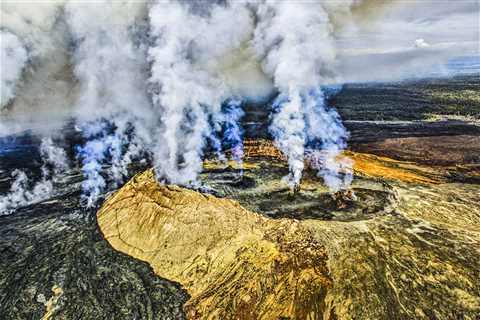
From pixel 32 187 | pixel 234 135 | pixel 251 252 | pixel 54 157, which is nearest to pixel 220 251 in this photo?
pixel 251 252

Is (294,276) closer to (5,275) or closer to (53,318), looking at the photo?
(53,318)

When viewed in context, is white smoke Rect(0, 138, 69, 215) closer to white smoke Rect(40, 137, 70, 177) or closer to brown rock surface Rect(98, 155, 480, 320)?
white smoke Rect(40, 137, 70, 177)

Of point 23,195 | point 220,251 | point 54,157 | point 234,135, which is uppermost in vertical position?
point 234,135

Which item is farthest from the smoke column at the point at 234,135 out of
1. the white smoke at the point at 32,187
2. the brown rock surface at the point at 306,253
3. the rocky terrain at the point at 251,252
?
the white smoke at the point at 32,187

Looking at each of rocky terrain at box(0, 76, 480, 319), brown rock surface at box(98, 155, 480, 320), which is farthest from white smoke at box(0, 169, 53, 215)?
brown rock surface at box(98, 155, 480, 320)

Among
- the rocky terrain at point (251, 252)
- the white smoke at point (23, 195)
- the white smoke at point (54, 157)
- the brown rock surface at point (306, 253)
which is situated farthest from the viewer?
the white smoke at point (54, 157)

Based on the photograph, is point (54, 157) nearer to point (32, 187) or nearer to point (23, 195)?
point (32, 187)

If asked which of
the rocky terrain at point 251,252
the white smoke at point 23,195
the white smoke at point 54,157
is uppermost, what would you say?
the white smoke at point 54,157

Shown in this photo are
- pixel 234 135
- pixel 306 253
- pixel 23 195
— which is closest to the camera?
pixel 306 253

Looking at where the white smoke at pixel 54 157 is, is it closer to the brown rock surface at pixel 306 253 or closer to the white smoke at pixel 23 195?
the white smoke at pixel 23 195
